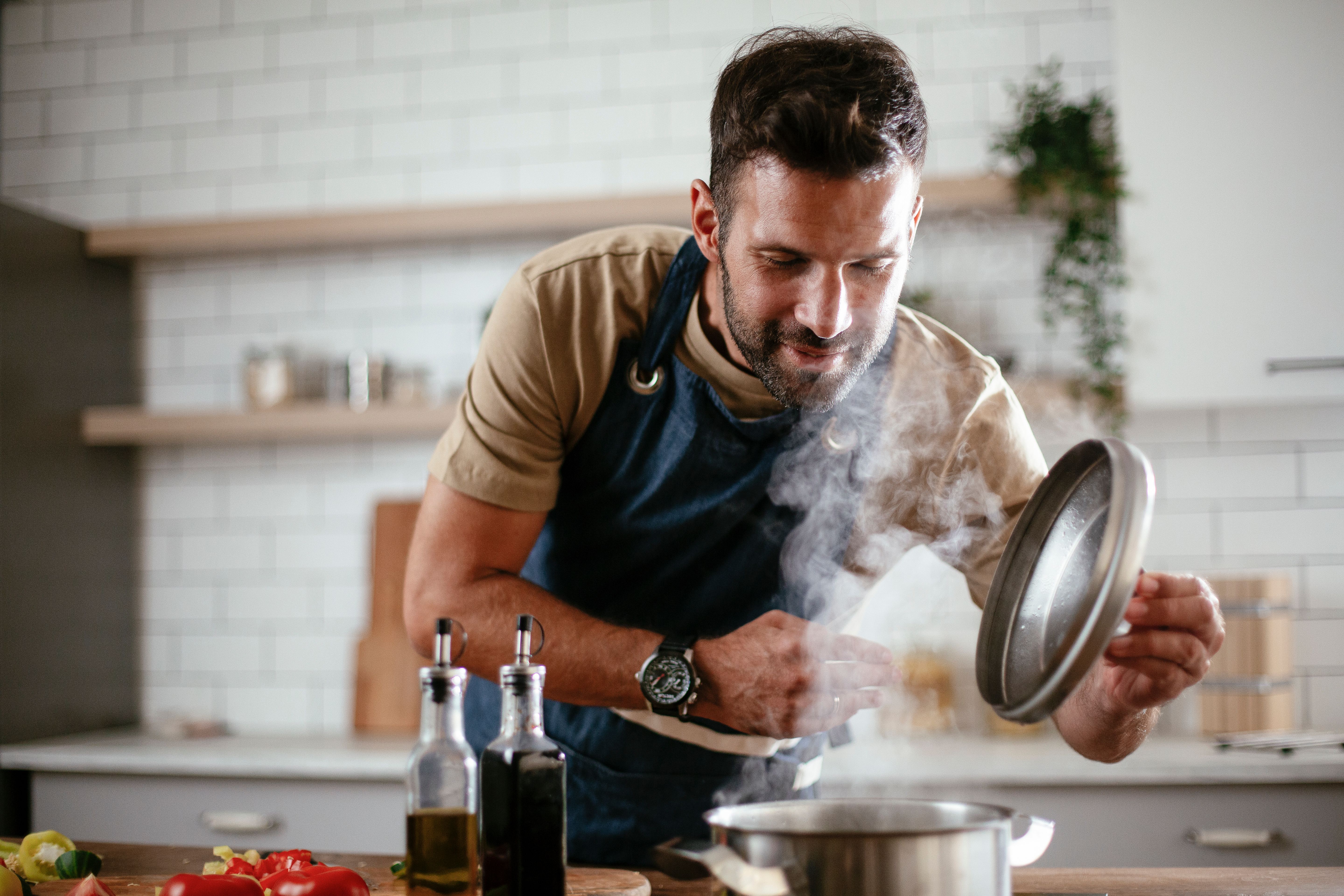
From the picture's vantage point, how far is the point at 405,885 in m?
1.11

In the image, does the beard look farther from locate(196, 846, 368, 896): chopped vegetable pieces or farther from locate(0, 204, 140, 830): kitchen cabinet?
Answer: locate(0, 204, 140, 830): kitchen cabinet

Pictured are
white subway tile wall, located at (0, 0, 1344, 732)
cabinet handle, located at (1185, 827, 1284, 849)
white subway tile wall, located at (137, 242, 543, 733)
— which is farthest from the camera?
white subway tile wall, located at (137, 242, 543, 733)

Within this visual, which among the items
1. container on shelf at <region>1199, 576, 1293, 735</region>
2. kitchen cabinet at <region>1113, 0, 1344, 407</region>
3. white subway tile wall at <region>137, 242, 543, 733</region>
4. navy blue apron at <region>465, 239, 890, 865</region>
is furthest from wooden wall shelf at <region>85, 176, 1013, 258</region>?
navy blue apron at <region>465, 239, 890, 865</region>

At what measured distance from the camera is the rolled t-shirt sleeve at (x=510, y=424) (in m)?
1.35

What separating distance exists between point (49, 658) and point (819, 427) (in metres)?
2.49

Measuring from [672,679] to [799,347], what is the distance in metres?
0.39

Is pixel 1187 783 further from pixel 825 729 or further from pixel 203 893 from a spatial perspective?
pixel 203 893

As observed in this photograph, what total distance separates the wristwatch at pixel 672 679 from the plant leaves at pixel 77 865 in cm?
62

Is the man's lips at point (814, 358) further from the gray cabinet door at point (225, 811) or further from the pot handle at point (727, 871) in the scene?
the gray cabinet door at point (225, 811)

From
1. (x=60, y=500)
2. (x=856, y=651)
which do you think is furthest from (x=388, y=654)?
(x=856, y=651)

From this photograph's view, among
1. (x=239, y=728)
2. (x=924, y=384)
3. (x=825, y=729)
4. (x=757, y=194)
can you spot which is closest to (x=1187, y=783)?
(x=924, y=384)

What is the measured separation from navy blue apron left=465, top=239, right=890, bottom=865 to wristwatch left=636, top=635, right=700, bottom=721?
219 millimetres

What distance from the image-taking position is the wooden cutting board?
1.08 metres

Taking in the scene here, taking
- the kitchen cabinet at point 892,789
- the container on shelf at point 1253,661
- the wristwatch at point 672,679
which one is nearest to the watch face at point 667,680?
the wristwatch at point 672,679
